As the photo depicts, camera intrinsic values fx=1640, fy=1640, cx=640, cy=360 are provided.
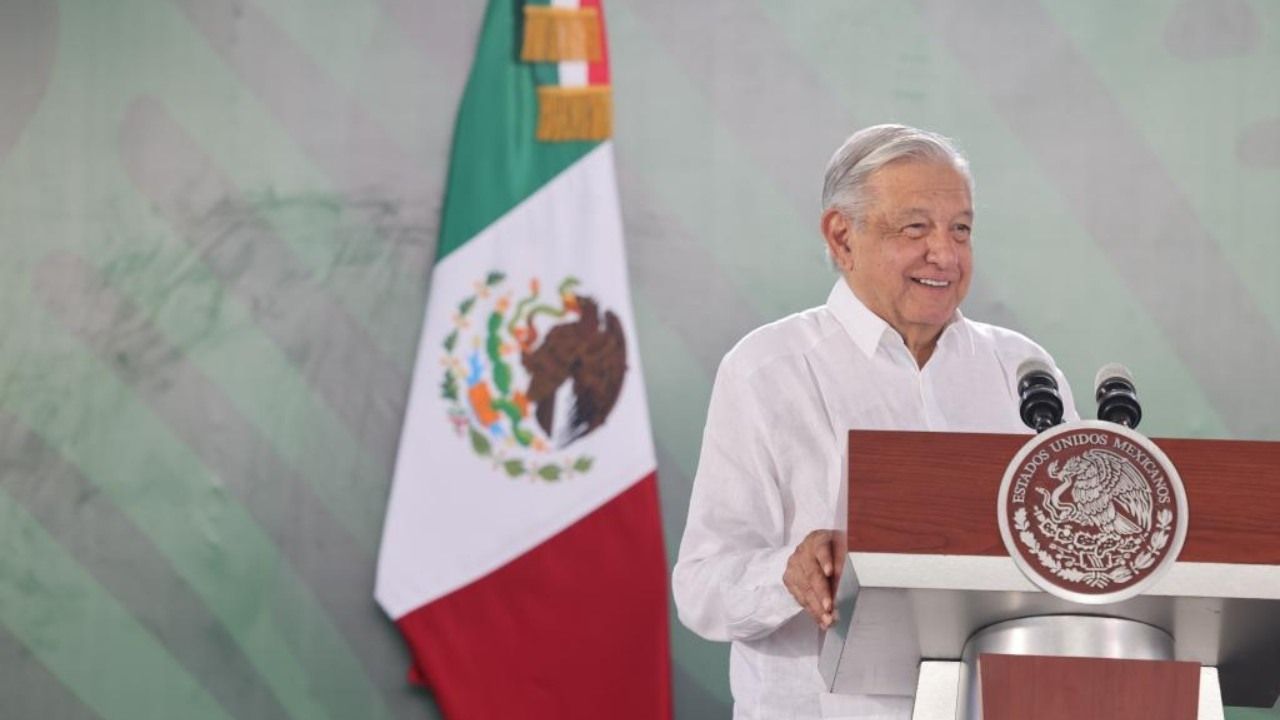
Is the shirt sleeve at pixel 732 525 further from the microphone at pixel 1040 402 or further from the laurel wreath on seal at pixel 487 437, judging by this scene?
the laurel wreath on seal at pixel 487 437

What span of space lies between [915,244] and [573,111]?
1.66 m

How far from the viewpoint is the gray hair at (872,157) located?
7.18 feet

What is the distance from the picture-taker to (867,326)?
2230 mm

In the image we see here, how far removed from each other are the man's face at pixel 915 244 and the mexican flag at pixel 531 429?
58.0 inches

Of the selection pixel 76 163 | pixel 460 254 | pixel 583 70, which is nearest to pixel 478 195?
pixel 460 254

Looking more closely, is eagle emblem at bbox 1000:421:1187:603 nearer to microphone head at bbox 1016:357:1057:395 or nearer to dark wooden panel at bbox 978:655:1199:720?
dark wooden panel at bbox 978:655:1199:720

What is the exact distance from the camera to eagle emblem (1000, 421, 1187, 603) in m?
1.35

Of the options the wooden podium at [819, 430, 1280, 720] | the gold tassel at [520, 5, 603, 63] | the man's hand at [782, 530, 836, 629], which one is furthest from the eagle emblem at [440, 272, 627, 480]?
the wooden podium at [819, 430, 1280, 720]

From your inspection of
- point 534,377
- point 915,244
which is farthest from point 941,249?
point 534,377

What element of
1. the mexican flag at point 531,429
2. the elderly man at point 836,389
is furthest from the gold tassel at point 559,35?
the elderly man at point 836,389

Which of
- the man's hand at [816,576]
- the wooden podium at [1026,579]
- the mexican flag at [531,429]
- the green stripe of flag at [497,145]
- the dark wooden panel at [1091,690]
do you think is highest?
the wooden podium at [1026,579]

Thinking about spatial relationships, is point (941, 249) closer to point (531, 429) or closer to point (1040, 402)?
point (1040, 402)

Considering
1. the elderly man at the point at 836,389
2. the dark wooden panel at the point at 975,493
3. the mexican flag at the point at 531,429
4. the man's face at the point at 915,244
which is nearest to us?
the dark wooden panel at the point at 975,493

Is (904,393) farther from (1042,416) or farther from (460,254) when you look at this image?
(460,254)
